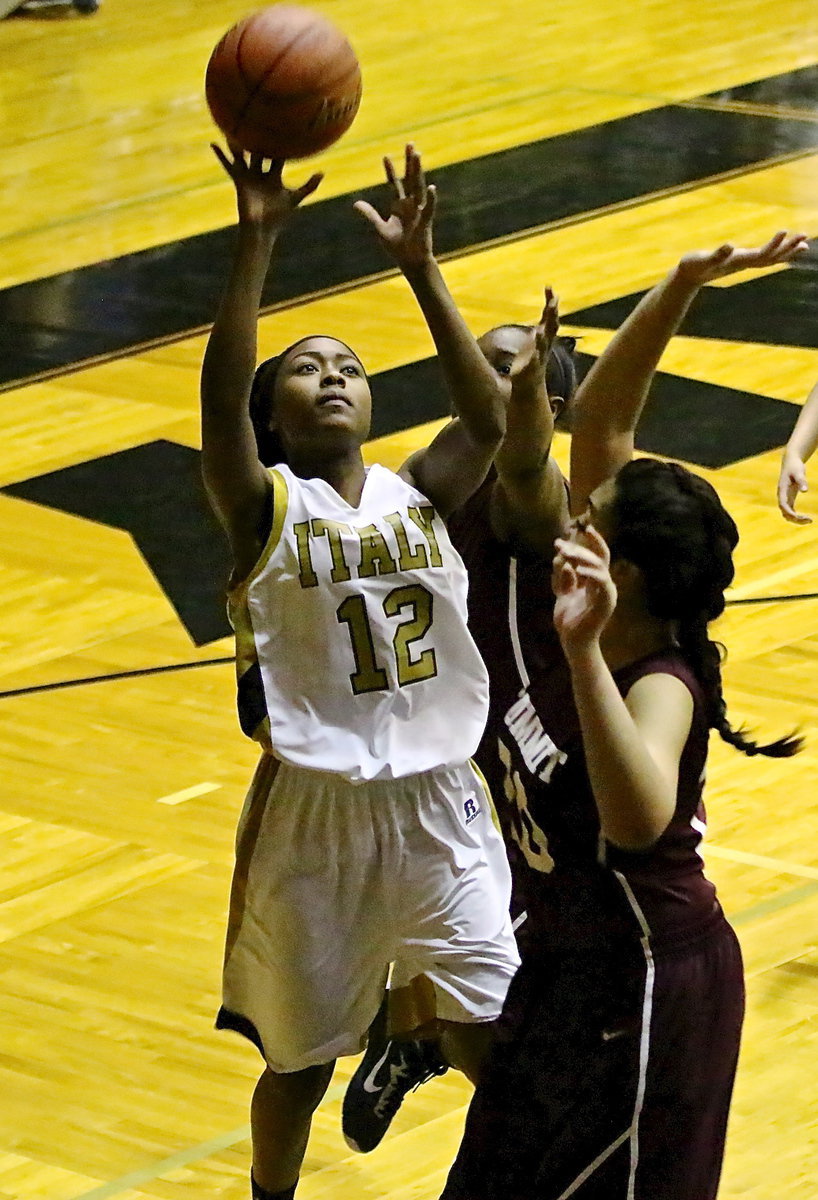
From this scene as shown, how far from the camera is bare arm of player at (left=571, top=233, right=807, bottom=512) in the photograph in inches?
123

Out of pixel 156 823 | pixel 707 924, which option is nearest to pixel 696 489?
pixel 707 924

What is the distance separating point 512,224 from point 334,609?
21.3 feet

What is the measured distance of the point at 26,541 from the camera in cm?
660

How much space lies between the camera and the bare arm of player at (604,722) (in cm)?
243

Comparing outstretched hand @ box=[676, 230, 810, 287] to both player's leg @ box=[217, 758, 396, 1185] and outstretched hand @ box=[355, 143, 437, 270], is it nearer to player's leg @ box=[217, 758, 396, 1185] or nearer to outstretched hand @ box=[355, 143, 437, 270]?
outstretched hand @ box=[355, 143, 437, 270]

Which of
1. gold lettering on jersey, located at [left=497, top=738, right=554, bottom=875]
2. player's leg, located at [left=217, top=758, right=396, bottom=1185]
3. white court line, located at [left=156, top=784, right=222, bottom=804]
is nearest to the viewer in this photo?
gold lettering on jersey, located at [left=497, top=738, right=554, bottom=875]

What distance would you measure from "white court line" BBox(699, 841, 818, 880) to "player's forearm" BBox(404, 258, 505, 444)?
1567 millimetres

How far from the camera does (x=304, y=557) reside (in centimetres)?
320

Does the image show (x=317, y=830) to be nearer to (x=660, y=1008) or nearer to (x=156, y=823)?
(x=660, y=1008)

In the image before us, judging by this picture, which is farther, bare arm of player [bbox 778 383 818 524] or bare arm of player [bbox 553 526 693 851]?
bare arm of player [bbox 778 383 818 524]

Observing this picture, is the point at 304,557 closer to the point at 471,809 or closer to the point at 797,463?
the point at 471,809

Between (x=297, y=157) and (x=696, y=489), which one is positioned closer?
(x=696, y=489)

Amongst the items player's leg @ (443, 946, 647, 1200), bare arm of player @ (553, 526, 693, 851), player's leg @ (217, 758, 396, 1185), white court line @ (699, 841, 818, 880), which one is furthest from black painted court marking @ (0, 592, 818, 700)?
bare arm of player @ (553, 526, 693, 851)

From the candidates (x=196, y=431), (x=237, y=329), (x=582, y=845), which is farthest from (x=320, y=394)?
(x=196, y=431)
